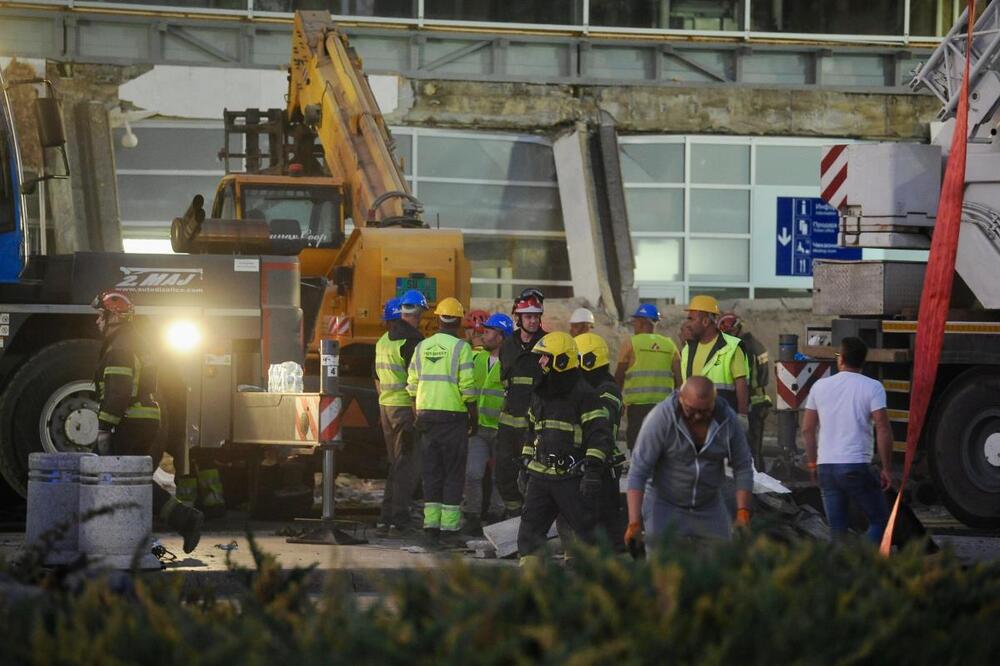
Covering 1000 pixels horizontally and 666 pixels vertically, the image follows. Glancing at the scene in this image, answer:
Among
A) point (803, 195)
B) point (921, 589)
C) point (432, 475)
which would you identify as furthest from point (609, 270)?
point (921, 589)

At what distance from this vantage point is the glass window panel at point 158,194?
2627 centimetres

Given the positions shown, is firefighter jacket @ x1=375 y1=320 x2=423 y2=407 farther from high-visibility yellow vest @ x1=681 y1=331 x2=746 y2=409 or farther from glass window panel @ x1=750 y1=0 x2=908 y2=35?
glass window panel @ x1=750 y1=0 x2=908 y2=35

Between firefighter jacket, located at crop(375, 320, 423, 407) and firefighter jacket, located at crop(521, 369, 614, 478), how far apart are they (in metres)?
3.21

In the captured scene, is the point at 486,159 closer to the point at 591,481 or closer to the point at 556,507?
the point at 556,507

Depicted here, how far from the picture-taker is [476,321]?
15.9 meters

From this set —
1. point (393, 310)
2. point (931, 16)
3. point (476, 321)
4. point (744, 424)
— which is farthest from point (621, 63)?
point (393, 310)

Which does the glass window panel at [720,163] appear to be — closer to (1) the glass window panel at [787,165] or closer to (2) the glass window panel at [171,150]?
(1) the glass window panel at [787,165]

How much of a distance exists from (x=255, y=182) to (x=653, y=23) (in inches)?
480

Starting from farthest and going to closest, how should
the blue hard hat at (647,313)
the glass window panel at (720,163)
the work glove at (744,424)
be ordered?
the glass window panel at (720,163)
the blue hard hat at (647,313)
the work glove at (744,424)

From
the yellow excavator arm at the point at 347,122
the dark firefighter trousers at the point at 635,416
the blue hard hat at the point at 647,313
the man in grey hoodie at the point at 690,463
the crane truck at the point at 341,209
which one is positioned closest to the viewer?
the man in grey hoodie at the point at 690,463

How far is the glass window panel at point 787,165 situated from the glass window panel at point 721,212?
0.43m

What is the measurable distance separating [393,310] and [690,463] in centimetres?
594

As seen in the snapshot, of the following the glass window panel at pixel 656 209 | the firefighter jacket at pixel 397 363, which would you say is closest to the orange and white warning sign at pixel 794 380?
the firefighter jacket at pixel 397 363

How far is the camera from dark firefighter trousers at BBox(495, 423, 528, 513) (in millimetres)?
13305
